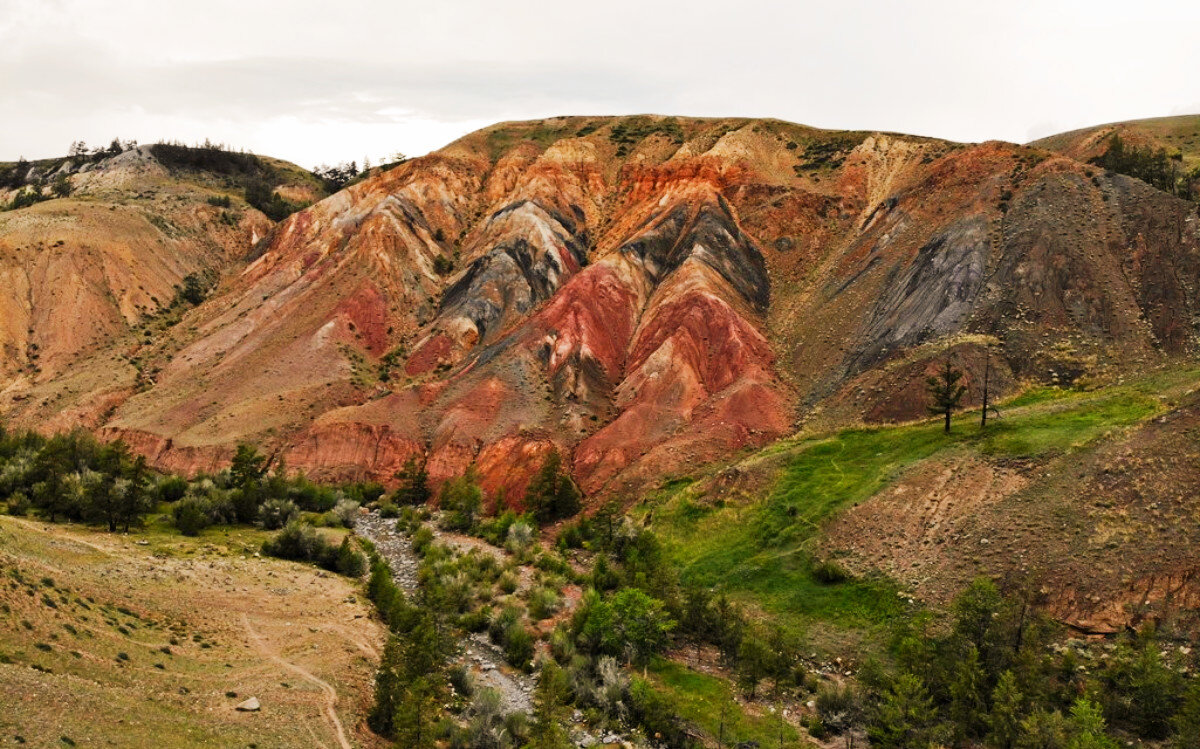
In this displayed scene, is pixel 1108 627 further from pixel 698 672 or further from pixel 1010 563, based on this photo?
pixel 698 672

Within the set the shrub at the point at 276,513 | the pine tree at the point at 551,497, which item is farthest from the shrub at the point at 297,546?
the pine tree at the point at 551,497

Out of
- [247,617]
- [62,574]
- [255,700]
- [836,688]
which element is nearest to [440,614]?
[247,617]

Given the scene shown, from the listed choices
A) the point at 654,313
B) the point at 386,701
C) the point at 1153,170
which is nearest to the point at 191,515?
the point at 386,701

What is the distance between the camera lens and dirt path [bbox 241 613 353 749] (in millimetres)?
23828

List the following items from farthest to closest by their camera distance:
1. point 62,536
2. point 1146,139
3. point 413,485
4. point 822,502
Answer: point 1146,139
point 413,485
point 822,502
point 62,536

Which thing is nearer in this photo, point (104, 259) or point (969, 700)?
point (969, 700)

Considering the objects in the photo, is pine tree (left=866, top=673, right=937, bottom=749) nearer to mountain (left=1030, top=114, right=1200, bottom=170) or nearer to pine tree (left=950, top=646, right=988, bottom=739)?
pine tree (left=950, top=646, right=988, bottom=739)

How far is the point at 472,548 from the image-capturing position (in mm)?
47344

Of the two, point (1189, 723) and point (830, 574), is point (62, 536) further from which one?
point (1189, 723)

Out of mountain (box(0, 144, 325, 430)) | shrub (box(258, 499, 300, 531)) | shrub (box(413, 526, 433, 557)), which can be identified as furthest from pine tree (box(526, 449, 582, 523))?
mountain (box(0, 144, 325, 430))

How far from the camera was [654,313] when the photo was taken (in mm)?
70938

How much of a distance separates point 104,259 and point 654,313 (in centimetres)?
6245

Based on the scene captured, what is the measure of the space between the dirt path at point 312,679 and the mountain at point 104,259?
150 feet

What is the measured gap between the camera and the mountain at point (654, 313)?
175 feet
